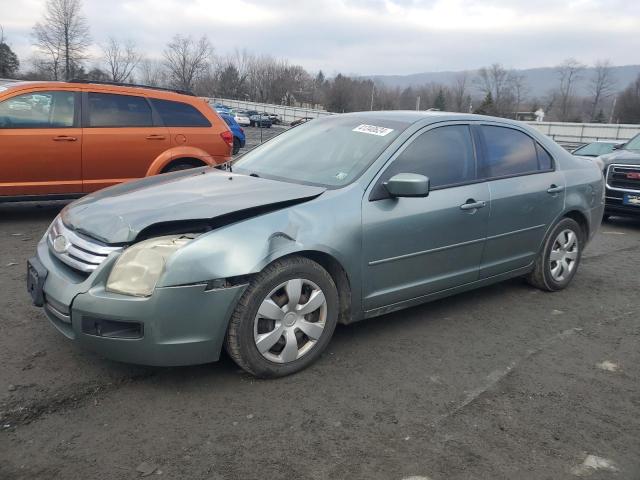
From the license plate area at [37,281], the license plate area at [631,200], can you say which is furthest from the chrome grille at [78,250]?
the license plate area at [631,200]

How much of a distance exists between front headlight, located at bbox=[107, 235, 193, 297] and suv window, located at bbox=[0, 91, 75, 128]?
4.51 m

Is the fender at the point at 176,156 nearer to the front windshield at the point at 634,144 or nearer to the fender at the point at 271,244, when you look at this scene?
the fender at the point at 271,244

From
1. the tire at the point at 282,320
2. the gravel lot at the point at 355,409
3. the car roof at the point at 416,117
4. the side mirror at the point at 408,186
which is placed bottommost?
the gravel lot at the point at 355,409

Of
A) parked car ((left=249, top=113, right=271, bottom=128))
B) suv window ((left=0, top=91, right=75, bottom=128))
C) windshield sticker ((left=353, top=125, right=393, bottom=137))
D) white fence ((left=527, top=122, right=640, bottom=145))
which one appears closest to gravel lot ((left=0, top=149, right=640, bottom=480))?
windshield sticker ((left=353, top=125, right=393, bottom=137))

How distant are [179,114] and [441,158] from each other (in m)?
4.55

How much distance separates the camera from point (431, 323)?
4.21 m

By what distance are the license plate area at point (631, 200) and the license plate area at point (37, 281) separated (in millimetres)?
8490

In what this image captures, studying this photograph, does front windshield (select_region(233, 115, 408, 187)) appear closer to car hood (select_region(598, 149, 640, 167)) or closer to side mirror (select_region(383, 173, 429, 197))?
side mirror (select_region(383, 173, 429, 197))

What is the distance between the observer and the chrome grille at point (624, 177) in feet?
28.3

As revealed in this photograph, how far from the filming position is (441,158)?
405cm

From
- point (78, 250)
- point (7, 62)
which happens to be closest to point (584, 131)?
point (78, 250)

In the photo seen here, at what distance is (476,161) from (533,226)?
0.86 m

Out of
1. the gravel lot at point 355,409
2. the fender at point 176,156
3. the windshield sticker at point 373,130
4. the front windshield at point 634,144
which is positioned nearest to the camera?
the gravel lot at point 355,409

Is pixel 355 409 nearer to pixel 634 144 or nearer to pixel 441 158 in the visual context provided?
pixel 441 158
